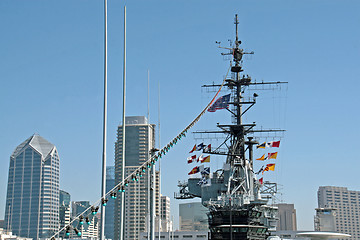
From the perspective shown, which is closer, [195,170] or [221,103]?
[221,103]

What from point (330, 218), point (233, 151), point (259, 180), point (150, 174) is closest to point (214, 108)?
point (233, 151)

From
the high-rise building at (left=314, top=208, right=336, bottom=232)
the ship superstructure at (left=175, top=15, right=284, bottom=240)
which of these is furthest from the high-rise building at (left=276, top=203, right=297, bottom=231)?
the ship superstructure at (left=175, top=15, right=284, bottom=240)

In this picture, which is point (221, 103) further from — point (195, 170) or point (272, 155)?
point (272, 155)

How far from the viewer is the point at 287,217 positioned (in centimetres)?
15888

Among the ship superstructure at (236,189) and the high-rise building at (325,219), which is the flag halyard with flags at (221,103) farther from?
the high-rise building at (325,219)

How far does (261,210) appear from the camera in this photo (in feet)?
219

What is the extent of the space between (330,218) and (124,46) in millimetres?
95827

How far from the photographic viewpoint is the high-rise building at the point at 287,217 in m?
156

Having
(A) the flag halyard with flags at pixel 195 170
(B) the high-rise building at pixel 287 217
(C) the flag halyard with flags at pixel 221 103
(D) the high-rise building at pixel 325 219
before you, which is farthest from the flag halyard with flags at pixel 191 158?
(B) the high-rise building at pixel 287 217

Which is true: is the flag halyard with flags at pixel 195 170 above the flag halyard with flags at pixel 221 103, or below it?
below

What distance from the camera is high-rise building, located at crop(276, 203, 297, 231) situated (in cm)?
15588

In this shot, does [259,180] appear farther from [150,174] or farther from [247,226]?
[150,174]

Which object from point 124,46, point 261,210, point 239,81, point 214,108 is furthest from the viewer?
point 239,81

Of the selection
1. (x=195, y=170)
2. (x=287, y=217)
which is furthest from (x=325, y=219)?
(x=195, y=170)
